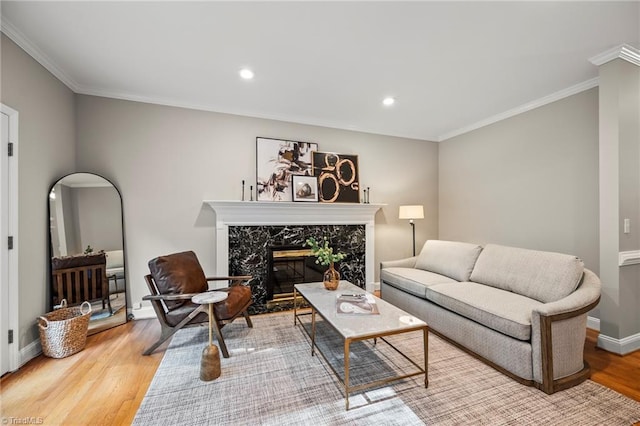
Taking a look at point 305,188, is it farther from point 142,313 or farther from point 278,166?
point 142,313

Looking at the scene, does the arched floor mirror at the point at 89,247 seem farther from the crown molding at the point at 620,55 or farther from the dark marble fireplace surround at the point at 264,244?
the crown molding at the point at 620,55

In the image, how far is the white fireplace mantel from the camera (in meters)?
3.54

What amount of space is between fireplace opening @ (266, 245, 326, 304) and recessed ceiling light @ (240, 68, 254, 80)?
6.96 ft

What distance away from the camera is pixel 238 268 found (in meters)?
3.63

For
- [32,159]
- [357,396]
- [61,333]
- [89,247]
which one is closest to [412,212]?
[357,396]

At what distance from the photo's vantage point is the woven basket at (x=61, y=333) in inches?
93.5

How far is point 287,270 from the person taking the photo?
155 inches

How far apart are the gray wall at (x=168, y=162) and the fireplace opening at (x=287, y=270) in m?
0.80

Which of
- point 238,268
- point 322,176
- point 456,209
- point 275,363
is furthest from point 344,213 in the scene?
point 275,363

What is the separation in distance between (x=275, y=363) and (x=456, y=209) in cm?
381

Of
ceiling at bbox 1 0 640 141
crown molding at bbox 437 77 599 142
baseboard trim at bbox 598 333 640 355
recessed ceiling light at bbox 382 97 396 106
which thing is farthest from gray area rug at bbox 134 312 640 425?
crown molding at bbox 437 77 599 142

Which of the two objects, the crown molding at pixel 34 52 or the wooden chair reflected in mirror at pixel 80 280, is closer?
the crown molding at pixel 34 52

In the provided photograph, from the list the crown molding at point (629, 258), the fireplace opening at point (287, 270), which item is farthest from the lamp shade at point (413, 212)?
the crown molding at point (629, 258)

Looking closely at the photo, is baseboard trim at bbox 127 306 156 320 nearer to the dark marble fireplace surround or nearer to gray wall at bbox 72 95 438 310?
gray wall at bbox 72 95 438 310
